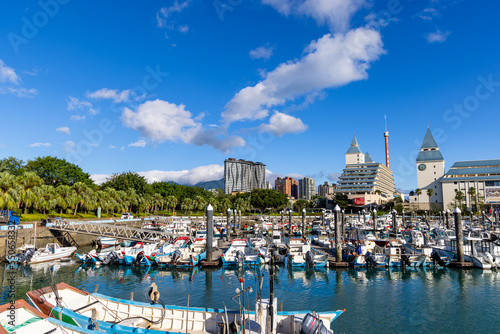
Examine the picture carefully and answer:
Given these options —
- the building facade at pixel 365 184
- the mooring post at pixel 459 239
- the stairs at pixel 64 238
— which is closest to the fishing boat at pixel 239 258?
the mooring post at pixel 459 239

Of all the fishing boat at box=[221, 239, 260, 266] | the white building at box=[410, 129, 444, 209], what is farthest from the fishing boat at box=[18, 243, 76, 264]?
the white building at box=[410, 129, 444, 209]

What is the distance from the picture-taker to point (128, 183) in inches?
3878

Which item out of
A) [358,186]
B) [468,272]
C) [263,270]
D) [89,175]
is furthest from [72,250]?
[358,186]

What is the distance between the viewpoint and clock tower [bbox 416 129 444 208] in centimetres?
13800

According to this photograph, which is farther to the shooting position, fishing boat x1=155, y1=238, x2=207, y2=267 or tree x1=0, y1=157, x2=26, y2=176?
tree x1=0, y1=157, x2=26, y2=176

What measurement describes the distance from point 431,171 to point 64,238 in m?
154

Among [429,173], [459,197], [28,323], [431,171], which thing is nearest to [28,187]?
[28,323]

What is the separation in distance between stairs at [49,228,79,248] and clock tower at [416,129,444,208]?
459 ft

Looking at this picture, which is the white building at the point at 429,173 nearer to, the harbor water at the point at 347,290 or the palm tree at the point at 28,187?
the harbor water at the point at 347,290

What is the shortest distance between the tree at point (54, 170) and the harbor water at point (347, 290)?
4994 cm

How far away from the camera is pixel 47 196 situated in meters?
53.9

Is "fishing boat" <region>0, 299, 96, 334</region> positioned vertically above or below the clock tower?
below

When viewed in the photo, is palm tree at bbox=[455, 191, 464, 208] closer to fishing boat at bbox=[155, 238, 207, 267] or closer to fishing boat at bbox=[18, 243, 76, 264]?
fishing boat at bbox=[155, 238, 207, 267]

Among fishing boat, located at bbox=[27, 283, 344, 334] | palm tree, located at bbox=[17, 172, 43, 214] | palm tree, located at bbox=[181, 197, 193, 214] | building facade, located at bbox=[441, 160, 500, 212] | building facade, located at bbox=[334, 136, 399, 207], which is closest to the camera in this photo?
fishing boat, located at bbox=[27, 283, 344, 334]
